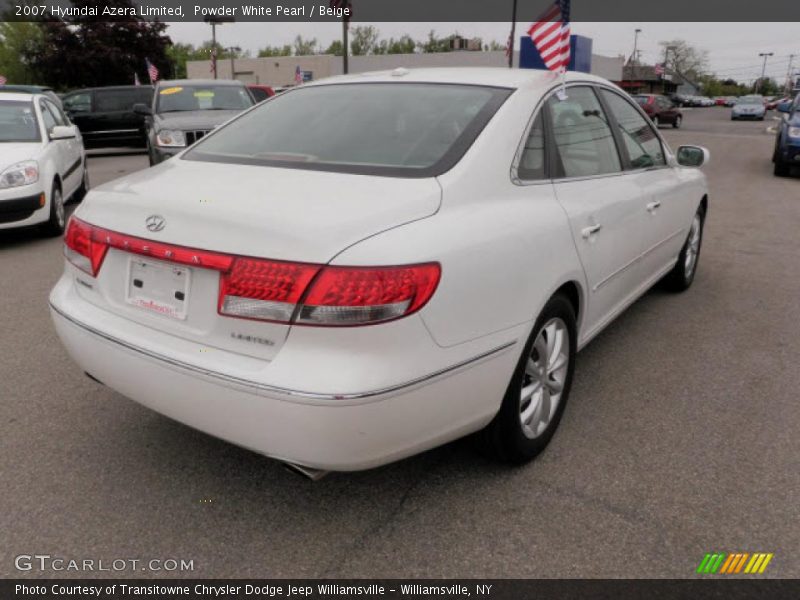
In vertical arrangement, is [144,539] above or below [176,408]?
below

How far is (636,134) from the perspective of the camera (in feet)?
13.2

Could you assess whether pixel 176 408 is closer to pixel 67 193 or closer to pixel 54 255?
pixel 54 255

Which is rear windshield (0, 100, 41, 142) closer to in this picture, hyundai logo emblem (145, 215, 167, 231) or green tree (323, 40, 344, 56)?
hyundai logo emblem (145, 215, 167, 231)

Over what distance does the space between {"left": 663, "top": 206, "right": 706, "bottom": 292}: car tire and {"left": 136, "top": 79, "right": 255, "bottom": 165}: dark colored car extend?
7.23 m

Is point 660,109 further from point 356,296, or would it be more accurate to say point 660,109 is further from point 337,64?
point 356,296

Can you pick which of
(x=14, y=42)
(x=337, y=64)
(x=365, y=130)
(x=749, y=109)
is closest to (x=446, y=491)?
(x=365, y=130)

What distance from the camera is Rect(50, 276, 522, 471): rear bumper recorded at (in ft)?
6.61

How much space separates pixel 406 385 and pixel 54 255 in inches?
219

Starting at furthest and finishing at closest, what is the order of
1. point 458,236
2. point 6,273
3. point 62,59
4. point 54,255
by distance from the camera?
1. point 62,59
2. point 54,255
3. point 6,273
4. point 458,236

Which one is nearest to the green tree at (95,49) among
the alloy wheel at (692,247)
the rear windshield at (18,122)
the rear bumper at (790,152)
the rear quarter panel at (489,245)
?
the rear windshield at (18,122)

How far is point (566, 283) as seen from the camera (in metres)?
2.88

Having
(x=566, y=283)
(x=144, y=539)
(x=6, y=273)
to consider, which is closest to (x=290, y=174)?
(x=566, y=283)

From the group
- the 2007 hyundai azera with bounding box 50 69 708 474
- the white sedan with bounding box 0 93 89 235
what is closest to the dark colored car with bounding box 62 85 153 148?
the white sedan with bounding box 0 93 89 235

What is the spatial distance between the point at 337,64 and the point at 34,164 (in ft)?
164
